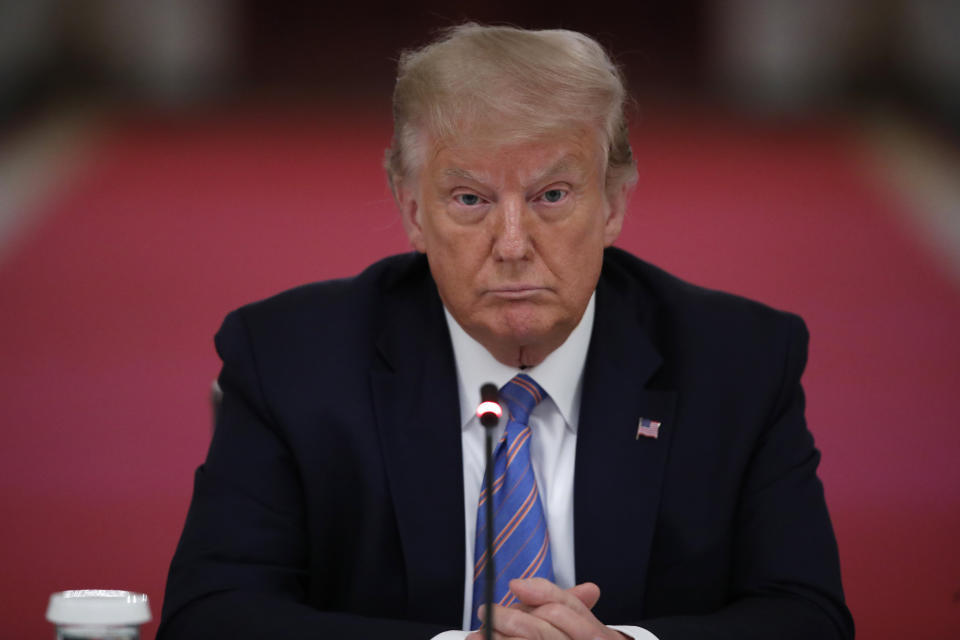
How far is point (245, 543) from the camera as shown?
1.83 metres

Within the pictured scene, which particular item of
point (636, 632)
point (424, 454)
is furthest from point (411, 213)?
point (636, 632)

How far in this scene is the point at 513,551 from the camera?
1.83 metres

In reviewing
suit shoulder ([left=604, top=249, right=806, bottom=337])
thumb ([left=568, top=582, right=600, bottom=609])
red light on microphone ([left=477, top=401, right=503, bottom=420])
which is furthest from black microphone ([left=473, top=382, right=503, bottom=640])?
suit shoulder ([left=604, top=249, right=806, bottom=337])

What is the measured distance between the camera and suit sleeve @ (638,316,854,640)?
177 cm

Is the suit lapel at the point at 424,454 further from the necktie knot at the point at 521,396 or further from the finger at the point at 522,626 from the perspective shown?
the finger at the point at 522,626

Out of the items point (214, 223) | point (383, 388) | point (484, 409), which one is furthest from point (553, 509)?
point (214, 223)

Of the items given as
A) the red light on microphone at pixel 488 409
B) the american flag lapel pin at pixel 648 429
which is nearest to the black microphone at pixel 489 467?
the red light on microphone at pixel 488 409

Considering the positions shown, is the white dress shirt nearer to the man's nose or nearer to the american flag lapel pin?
the american flag lapel pin

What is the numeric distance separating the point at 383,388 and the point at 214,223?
4654mm

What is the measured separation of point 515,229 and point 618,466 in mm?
395

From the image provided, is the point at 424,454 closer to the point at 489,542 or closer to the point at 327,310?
the point at 327,310

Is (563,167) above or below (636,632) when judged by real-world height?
above

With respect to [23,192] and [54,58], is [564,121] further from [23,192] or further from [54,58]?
[54,58]

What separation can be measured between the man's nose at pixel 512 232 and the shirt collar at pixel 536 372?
208 mm
